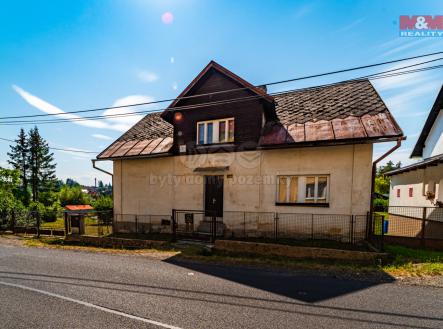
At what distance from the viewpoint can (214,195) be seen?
10773mm

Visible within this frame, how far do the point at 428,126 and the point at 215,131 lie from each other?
17495 millimetres

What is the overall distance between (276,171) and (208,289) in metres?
6.03

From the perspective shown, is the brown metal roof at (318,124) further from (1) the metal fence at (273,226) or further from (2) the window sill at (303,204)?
(1) the metal fence at (273,226)

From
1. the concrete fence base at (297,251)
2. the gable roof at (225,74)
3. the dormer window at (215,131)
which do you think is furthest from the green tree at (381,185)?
the concrete fence base at (297,251)

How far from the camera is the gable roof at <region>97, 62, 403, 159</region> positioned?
26.9ft

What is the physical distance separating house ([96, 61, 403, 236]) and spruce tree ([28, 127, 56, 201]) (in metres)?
44.8

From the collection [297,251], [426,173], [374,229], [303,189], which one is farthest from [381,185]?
[297,251]

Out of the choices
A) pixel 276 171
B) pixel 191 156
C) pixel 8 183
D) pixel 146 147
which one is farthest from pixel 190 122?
pixel 8 183

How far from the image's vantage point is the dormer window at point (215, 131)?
1073 cm

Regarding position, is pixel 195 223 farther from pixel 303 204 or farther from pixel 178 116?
pixel 178 116

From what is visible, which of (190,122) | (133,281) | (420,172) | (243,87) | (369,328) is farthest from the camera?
(420,172)

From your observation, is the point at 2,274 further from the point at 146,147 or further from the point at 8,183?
the point at 8,183

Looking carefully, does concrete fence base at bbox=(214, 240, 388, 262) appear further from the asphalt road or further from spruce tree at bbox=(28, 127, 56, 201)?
spruce tree at bbox=(28, 127, 56, 201)

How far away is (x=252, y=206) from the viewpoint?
9.89m
